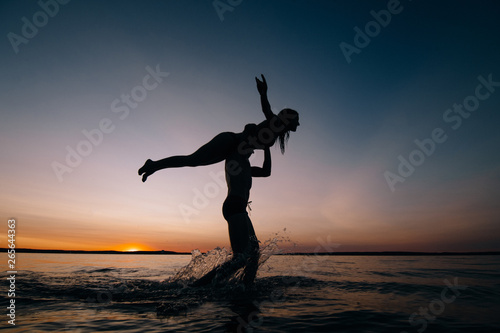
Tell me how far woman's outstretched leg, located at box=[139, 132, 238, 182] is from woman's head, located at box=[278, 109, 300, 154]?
893 millimetres

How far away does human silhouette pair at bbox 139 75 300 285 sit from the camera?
4.09m

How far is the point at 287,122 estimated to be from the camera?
4656 mm

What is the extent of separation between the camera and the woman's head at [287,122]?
4.66 m

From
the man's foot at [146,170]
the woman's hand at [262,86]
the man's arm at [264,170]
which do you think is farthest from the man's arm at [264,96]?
the man's foot at [146,170]

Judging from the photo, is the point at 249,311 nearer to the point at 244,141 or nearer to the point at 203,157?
Result: the point at 203,157

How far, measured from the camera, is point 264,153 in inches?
205

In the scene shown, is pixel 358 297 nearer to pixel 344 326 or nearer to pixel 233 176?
pixel 344 326

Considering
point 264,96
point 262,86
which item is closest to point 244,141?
point 264,96

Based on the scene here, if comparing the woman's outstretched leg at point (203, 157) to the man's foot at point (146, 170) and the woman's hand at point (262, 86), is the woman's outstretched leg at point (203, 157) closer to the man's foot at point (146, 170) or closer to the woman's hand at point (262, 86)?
the man's foot at point (146, 170)

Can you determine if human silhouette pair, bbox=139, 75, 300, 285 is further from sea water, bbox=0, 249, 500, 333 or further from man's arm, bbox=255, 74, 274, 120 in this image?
sea water, bbox=0, 249, 500, 333

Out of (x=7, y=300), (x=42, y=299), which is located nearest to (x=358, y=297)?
(x=42, y=299)

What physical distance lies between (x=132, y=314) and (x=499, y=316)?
15.8 feet

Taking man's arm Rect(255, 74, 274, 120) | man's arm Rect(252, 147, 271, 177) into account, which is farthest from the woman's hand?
man's arm Rect(252, 147, 271, 177)

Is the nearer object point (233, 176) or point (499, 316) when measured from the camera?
point (499, 316)
